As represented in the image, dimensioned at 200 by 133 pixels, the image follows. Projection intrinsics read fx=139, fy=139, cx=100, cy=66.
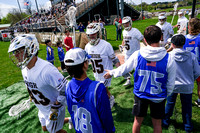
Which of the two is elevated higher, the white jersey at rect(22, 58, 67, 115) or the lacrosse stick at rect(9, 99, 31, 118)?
the white jersey at rect(22, 58, 67, 115)

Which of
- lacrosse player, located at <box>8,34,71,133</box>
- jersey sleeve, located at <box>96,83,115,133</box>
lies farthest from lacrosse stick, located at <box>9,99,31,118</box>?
jersey sleeve, located at <box>96,83,115,133</box>

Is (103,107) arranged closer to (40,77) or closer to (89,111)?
(89,111)

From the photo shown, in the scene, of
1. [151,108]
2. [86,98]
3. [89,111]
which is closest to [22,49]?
[86,98]

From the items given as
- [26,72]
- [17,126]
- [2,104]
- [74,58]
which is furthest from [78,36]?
[74,58]

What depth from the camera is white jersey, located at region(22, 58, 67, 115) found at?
2.31 m

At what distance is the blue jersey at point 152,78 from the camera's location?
87.7 inches

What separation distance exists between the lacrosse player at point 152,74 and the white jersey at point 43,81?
108 cm

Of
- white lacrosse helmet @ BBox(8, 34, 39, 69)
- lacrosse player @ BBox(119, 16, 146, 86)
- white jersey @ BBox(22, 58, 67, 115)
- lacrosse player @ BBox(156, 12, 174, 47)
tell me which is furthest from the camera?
lacrosse player @ BBox(156, 12, 174, 47)

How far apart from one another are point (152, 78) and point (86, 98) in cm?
122

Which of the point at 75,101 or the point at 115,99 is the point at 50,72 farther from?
the point at 115,99

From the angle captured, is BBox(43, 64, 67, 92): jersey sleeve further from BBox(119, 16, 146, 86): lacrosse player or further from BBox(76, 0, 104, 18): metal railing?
BBox(76, 0, 104, 18): metal railing

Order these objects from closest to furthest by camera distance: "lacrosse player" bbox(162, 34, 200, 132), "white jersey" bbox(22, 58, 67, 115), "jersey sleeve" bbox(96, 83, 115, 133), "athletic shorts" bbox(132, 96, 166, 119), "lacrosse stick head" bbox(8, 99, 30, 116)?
"jersey sleeve" bbox(96, 83, 115, 133), "white jersey" bbox(22, 58, 67, 115), "athletic shorts" bbox(132, 96, 166, 119), "lacrosse player" bbox(162, 34, 200, 132), "lacrosse stick head" bbox(8, 99, 30, 116)

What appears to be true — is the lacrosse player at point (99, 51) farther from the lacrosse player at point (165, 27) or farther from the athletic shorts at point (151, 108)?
the lacrosse player at point (165, 27)

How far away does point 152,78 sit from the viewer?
2322mm
